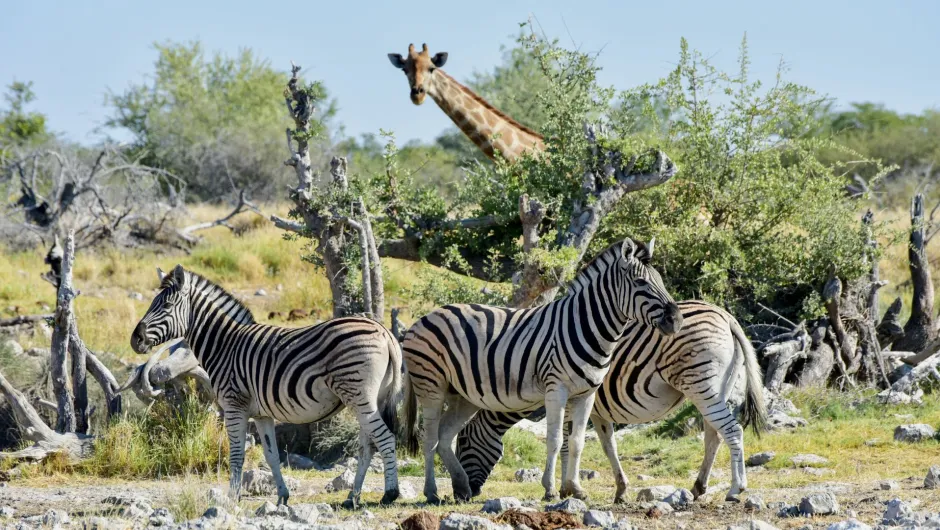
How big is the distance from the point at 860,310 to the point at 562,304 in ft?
22.8

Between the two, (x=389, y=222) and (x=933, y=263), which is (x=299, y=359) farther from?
(x=933, y=263)

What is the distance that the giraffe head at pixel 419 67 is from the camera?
16.5 m

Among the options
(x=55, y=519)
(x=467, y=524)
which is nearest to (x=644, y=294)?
(x=467, y=524)

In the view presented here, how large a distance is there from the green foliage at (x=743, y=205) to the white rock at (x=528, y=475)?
3.74 m

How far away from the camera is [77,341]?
1195 centimetres

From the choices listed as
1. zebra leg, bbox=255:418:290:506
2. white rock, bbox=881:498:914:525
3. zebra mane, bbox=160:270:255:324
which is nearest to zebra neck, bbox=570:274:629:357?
white rock, bbox=881:498:914:525

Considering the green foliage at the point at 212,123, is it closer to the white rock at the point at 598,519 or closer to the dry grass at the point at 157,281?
the dry grass at the point at 157,281

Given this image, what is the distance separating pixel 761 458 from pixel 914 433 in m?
1.72

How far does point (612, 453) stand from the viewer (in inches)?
374

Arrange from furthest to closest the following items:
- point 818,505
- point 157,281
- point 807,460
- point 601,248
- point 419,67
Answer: point 157,281
point 419,67
point 601,248
point 807,460
point 818,505

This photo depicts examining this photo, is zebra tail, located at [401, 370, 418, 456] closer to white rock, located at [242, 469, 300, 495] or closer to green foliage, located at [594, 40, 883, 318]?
white rock, located at [242, 469, 300, 495]

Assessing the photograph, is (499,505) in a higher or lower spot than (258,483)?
lower

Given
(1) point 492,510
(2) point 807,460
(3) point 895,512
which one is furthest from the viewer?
(2) point 807,460

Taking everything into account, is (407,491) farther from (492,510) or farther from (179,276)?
(179,276)
